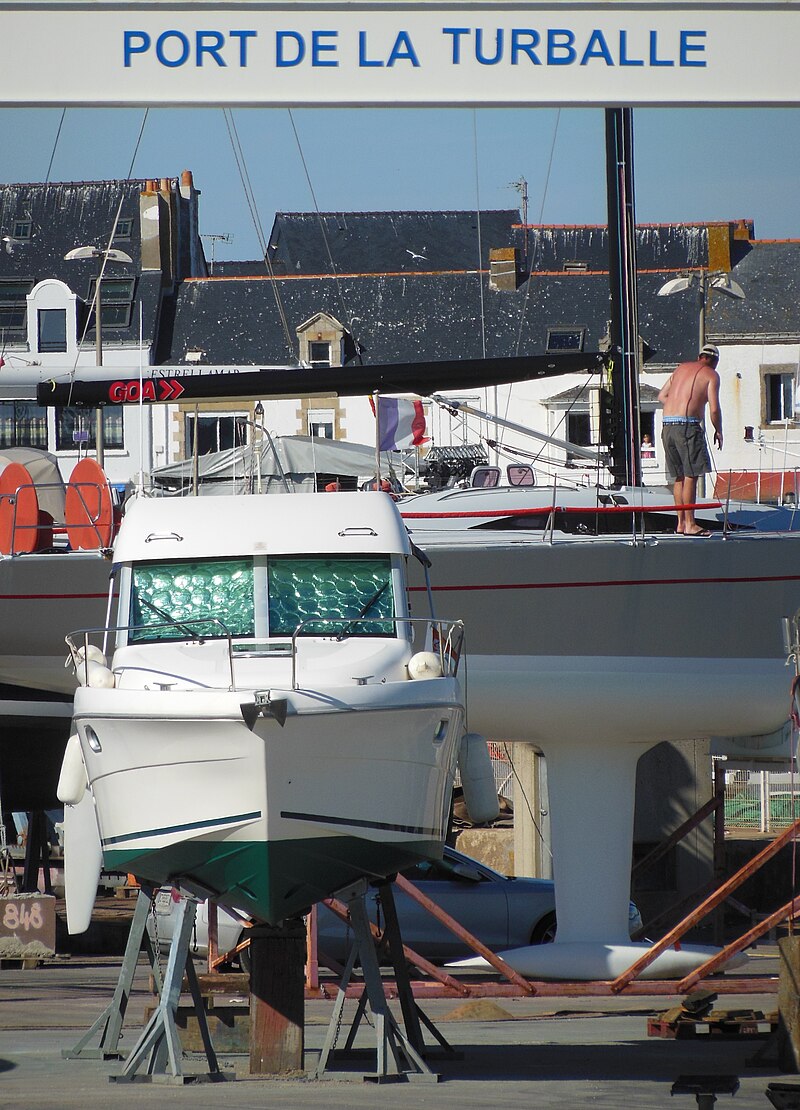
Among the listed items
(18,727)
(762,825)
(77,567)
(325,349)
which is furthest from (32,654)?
(325,349)

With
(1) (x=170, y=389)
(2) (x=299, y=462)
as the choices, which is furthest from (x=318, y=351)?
(1) (x=170, y=389)

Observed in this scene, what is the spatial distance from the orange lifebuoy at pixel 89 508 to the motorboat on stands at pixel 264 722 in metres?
4.47

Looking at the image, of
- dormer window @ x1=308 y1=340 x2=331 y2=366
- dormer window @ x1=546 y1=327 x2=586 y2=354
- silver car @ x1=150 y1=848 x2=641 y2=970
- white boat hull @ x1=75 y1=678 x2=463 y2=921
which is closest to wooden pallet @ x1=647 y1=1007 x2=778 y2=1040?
white boat hull @ x1=75 y1=678 x2=463 y2=921

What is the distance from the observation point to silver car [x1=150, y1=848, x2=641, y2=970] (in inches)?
546

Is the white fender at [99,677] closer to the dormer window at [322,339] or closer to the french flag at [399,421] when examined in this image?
the french flag at [399,421]

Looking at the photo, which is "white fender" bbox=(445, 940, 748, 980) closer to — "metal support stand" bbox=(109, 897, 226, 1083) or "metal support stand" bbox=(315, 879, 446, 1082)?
"metal support stand" bbox=(315, 879, 446, 1082)

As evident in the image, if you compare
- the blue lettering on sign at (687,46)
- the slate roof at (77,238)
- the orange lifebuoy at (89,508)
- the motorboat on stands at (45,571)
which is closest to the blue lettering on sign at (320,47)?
the blue lettering on sign at (687,46)

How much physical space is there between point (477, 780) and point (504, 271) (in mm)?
35538

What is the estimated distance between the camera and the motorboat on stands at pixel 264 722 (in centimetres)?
762

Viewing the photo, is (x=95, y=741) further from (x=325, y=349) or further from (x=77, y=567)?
(x=325, y=349)

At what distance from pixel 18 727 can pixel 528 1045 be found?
32.2 ft

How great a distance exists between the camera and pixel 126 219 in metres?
45.6

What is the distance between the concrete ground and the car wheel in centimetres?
145

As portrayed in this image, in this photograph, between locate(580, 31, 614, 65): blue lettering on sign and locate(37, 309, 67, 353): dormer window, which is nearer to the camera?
locate(580, 31, 614, 65): blue lettering on sign
